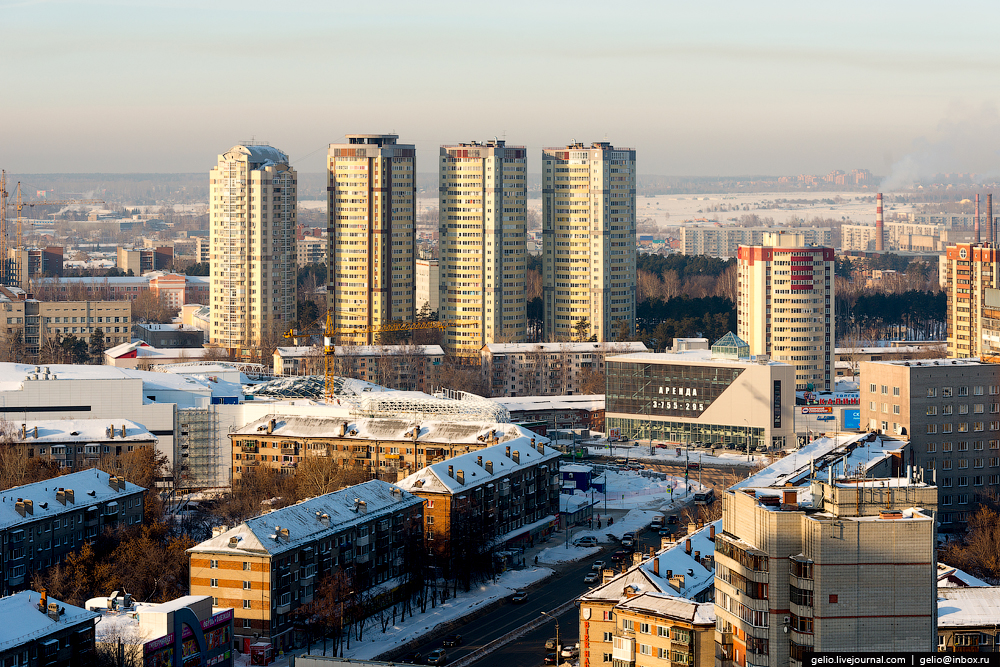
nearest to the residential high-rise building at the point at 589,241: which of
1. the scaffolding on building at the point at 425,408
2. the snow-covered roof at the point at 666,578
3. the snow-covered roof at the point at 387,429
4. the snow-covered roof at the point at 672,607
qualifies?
the scaffolding on building at the point at 425,408

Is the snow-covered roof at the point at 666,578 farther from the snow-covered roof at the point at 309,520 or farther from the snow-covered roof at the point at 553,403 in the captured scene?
the snow-covered roof at the point at 553,403

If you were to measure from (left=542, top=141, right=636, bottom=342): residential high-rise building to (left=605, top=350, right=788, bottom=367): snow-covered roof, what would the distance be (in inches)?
658

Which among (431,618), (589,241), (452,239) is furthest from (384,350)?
(431,618)

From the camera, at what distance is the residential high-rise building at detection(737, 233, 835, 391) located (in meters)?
60.5

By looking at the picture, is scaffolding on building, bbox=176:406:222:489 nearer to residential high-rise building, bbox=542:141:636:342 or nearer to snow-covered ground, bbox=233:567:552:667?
snow-covered ground, bbox=233:567:552:667

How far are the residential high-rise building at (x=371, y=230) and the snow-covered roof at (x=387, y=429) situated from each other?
27637 millimetres

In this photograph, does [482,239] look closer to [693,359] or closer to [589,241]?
[589,241]

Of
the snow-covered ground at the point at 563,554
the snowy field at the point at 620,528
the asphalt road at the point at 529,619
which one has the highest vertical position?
the snowy field at the point at 620,528

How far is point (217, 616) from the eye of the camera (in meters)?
27.7

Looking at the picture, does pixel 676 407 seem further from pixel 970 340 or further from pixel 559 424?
pixel 970 340

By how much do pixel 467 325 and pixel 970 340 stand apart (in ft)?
73.4

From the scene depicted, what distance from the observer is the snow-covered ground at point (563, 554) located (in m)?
37.4

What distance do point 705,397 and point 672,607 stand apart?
30.3 m

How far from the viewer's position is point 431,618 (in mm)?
31812
